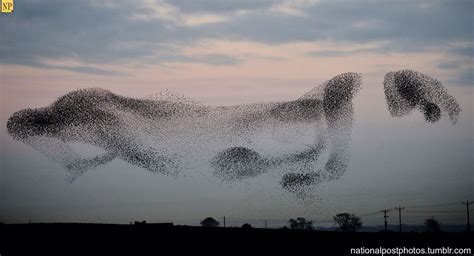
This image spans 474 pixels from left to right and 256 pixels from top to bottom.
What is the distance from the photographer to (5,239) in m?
80.0

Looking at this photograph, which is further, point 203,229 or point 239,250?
point 203,229

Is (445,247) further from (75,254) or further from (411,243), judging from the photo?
(75,254)

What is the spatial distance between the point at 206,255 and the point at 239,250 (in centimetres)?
524

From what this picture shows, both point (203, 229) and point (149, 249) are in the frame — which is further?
point (203, 229)

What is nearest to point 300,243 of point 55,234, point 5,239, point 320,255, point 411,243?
point 320,255

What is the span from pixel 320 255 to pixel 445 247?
16.1m

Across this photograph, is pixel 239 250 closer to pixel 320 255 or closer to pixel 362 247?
pixel 320 255

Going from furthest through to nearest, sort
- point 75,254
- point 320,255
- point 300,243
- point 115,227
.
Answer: point 115,227
point 300,243
point 320,255
point 75,254

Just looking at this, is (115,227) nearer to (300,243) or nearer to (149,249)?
(149,249)

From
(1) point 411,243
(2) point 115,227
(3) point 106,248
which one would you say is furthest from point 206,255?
(1) point 411,243

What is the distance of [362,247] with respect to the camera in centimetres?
7781

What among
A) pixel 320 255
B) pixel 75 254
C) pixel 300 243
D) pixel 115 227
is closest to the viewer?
pixel 75 254

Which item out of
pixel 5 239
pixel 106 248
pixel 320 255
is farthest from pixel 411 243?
pixel 5 239

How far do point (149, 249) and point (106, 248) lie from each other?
5293 millimetres
